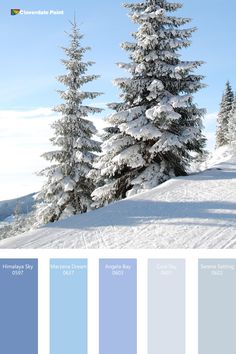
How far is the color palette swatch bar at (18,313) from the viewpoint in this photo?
657 cm

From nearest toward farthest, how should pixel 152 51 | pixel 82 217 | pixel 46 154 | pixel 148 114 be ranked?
1. pixel 82 217
2. pixel 148 114
3. pixel 152 51
4. pixel 46 154

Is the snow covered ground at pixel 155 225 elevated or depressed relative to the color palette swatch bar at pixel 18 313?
elevated

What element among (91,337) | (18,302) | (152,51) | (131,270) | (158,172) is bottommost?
(91,337)

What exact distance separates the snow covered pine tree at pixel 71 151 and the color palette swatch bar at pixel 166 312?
14658mm

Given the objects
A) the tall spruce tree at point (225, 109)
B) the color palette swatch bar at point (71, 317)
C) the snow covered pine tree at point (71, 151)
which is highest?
the tall spruce tree at point (225, 109)

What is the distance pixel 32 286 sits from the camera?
6.72 metres

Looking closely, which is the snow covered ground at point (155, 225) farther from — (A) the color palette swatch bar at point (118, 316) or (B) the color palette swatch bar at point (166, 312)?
(A) the color palette swatch bar at point (118, 316)

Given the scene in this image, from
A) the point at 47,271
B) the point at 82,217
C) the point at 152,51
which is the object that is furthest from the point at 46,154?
the point at 47,271

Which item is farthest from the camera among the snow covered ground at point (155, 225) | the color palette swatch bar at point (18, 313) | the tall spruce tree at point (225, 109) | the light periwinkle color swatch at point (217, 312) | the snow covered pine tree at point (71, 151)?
the tall spruce tree at point (225, 109)

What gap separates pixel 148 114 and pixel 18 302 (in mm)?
11376

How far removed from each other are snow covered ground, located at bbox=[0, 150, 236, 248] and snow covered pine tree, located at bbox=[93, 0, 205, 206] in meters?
3.07

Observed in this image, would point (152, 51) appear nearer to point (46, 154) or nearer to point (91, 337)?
point (46, 154)

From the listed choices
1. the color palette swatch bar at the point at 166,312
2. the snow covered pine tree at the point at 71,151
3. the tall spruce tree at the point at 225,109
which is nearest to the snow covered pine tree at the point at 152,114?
the snow covered pine tree at the point at 71,151

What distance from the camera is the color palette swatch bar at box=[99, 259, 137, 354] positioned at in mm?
6438
